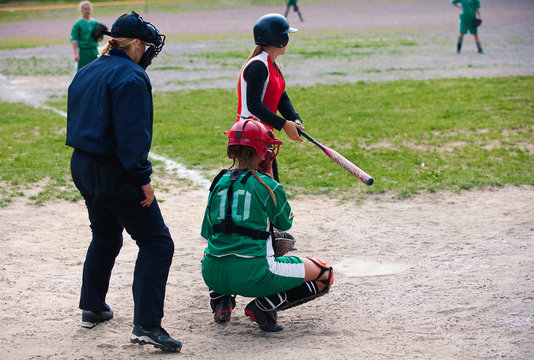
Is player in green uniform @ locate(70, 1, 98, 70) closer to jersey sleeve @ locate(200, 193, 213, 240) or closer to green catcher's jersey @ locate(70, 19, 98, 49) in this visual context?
green catcher's jersey @ locate(70, 19, 98, 49)

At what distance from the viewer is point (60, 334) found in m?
4.46

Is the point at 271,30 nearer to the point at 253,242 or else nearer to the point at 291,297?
the point at 253,242

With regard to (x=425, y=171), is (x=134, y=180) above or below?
above

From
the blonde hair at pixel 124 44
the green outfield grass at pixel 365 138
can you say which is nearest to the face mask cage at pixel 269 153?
the blonde hair at pixel 124 44

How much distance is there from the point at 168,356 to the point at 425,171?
545 cm

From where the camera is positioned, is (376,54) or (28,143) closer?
(28,143)

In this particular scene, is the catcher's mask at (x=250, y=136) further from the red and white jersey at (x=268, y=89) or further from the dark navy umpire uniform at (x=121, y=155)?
the red and white jersey at (x=268, y=89)

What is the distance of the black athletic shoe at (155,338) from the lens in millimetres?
4125

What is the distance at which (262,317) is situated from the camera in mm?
4430

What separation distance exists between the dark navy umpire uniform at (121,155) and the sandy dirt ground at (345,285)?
0.58 m

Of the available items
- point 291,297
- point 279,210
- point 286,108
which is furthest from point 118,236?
point 286,108

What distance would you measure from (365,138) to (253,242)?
6.31m

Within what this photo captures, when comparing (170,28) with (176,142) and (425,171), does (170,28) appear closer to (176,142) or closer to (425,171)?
(176,142)

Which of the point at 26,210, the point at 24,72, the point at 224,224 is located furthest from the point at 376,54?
the point at 224,224
